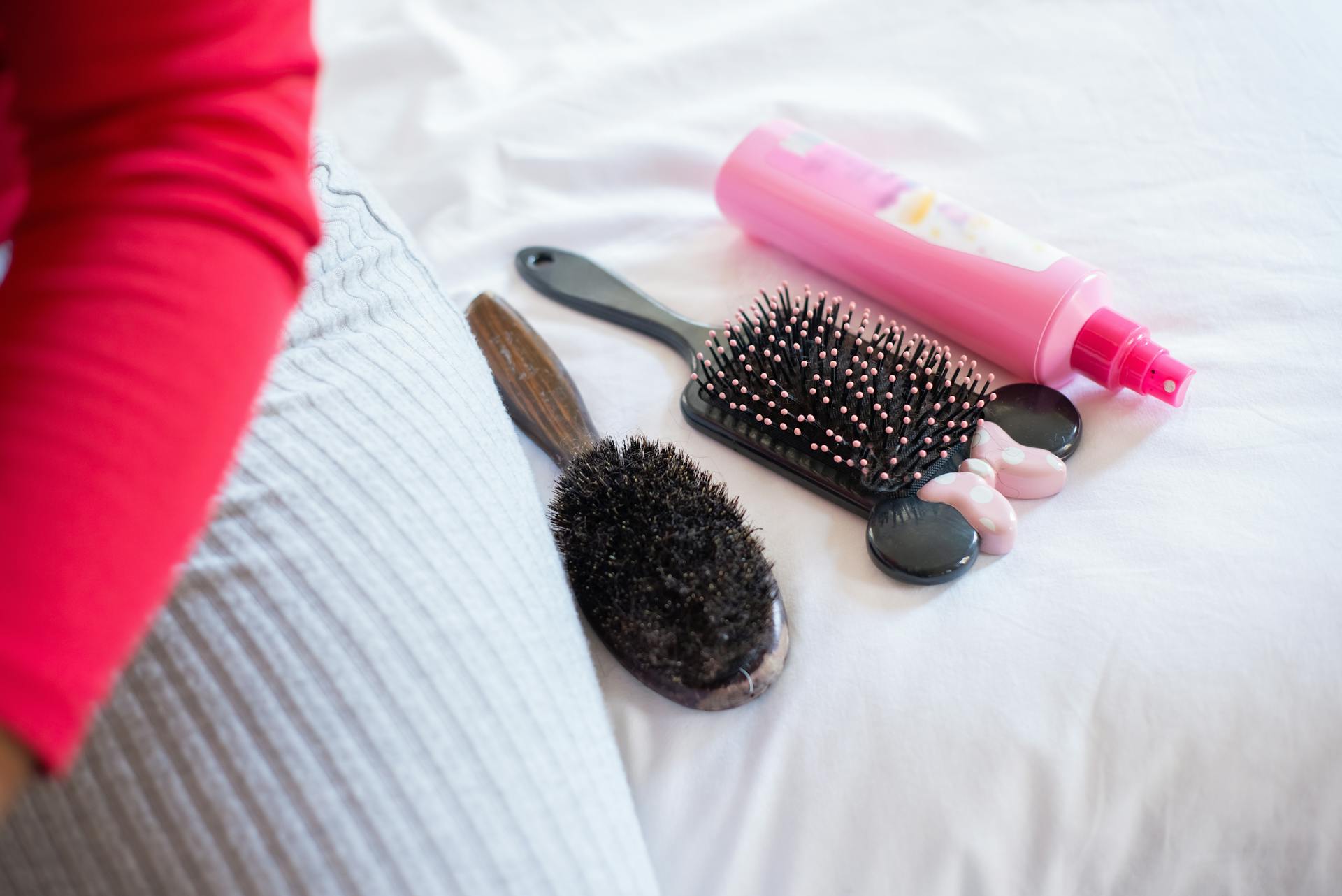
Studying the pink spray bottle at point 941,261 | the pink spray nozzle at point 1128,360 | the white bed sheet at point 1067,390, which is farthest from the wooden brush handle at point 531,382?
the pink spray nozzle at point 1128,360

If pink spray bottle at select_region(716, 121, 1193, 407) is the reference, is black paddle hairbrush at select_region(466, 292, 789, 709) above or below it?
below

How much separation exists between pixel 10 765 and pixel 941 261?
1.59 feet

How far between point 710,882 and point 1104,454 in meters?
0.29

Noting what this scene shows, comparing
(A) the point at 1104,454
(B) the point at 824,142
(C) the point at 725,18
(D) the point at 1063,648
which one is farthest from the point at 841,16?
(D) the point at 1063,648

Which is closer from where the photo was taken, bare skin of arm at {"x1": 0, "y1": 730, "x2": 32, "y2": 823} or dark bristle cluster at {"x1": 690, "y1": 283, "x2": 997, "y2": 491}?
bare skin of arm at {"x1": 0, "y1": 730, "x2": 32, "y2": 823}

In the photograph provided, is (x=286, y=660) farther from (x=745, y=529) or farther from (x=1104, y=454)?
(x=1104, y=454)

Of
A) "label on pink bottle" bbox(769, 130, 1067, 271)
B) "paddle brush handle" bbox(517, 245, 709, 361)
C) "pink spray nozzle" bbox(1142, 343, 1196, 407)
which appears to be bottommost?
"paddle brush handle" bbox(517, 245, 709, 361)

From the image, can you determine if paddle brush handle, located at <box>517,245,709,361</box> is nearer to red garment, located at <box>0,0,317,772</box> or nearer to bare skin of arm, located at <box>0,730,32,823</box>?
red garment, located at <box>0,0,317,772</box>

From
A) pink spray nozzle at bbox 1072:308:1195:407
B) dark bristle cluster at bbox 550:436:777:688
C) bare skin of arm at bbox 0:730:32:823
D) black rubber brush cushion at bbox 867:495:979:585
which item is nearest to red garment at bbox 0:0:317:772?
bare skin of arm at bbox 0:730:32:823

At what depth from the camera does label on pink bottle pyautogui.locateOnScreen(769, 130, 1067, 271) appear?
56cm

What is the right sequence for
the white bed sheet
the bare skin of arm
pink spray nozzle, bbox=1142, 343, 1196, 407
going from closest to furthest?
1. the bare skin of arm
2. the white bed sheet
3. pink spray nozzle, bbox=1142, 343, 1196, 407

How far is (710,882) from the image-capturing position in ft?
1.42

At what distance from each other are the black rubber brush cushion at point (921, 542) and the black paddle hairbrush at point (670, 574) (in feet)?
0.19

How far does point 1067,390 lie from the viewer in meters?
0.57
